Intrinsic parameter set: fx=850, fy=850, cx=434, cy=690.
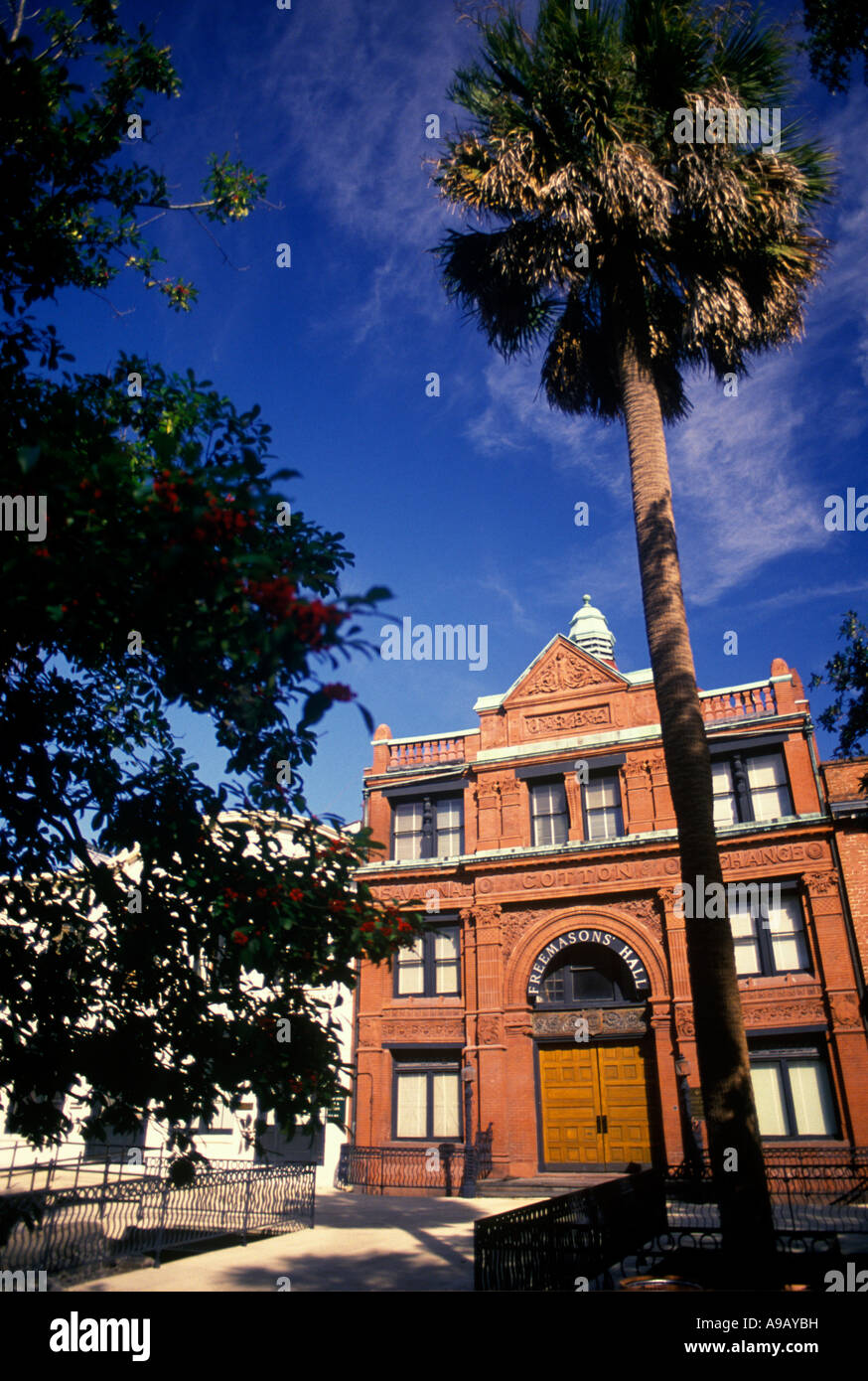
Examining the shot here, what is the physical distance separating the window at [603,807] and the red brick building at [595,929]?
6cm

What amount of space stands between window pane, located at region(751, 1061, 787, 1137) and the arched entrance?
2.48 metres

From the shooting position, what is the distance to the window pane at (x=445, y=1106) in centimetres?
2308

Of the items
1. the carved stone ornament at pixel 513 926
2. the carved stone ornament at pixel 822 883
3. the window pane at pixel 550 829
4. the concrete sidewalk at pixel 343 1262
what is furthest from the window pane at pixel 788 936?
the concrete sidewalk at pixel 343 1262

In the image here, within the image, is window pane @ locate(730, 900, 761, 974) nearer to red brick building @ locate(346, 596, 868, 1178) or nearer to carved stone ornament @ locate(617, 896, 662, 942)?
red brick building @ locate(346, 596, 868, 1178)

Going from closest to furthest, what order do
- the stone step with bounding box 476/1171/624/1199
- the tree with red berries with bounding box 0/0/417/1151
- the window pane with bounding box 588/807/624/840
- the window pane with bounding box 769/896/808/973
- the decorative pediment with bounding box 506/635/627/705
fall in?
the tree with red berries with bounding box 0/0/417/1151 → the stone step with bounding box 476/1171/624/1199 → the window pane with bounding box 769/896/808/973 → the window pane with bounding box 588/807/624/840 → the decorative pediment with bounding box 506/635/627/705

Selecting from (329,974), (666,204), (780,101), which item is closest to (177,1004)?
(329,974)

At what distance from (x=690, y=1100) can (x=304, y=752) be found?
17.9m

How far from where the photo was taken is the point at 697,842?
9.48 m

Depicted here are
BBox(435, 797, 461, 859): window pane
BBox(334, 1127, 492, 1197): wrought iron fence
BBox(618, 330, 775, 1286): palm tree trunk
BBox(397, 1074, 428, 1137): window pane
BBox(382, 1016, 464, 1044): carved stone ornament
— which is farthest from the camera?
BBox(435, 797, 461, 859): window pane

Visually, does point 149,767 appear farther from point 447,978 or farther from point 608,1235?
point 447,978

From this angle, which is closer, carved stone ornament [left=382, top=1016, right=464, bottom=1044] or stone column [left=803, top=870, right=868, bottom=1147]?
stone column [left=803, top=870, right=868, bottom=1147]

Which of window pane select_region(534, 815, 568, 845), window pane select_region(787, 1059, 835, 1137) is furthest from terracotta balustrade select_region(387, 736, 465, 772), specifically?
window pane select_region(787, 1059, 835, 1137)

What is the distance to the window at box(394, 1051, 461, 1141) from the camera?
23156mm
